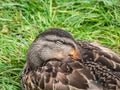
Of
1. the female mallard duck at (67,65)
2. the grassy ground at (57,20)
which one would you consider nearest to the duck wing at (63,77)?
the female mallard duck at (67,65)

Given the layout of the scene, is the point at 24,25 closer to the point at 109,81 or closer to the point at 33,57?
the point at 33,57

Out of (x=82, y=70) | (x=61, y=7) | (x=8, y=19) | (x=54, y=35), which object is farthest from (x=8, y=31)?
(x=82, y=70)

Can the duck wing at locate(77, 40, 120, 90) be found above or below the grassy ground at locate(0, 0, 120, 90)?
below

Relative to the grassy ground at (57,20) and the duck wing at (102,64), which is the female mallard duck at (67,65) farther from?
the grassy ground at (57,20)

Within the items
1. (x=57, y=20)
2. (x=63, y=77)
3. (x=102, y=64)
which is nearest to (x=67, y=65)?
(x=63, y=77)

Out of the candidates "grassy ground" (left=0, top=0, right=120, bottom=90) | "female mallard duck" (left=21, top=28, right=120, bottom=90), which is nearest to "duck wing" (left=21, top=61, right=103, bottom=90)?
"female mallard duck" (left=21, top=28, right=120, bottom=90)

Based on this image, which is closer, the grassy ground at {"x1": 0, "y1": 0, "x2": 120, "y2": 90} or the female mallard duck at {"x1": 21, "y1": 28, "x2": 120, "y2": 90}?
the female mallard duck at {"x1": 21, "y1": 28, "x2": 120, "y2": 90}

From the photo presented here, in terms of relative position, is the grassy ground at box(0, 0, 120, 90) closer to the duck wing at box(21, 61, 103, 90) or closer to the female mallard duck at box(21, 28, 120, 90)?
the female mallard duck at box(21, 28, 120, 90)

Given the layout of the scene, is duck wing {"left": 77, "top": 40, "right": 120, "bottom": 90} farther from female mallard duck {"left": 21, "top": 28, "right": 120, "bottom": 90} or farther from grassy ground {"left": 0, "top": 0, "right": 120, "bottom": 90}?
grassy ground {"left": 0, "top": 0, "right": 120, "bottom": 90}
